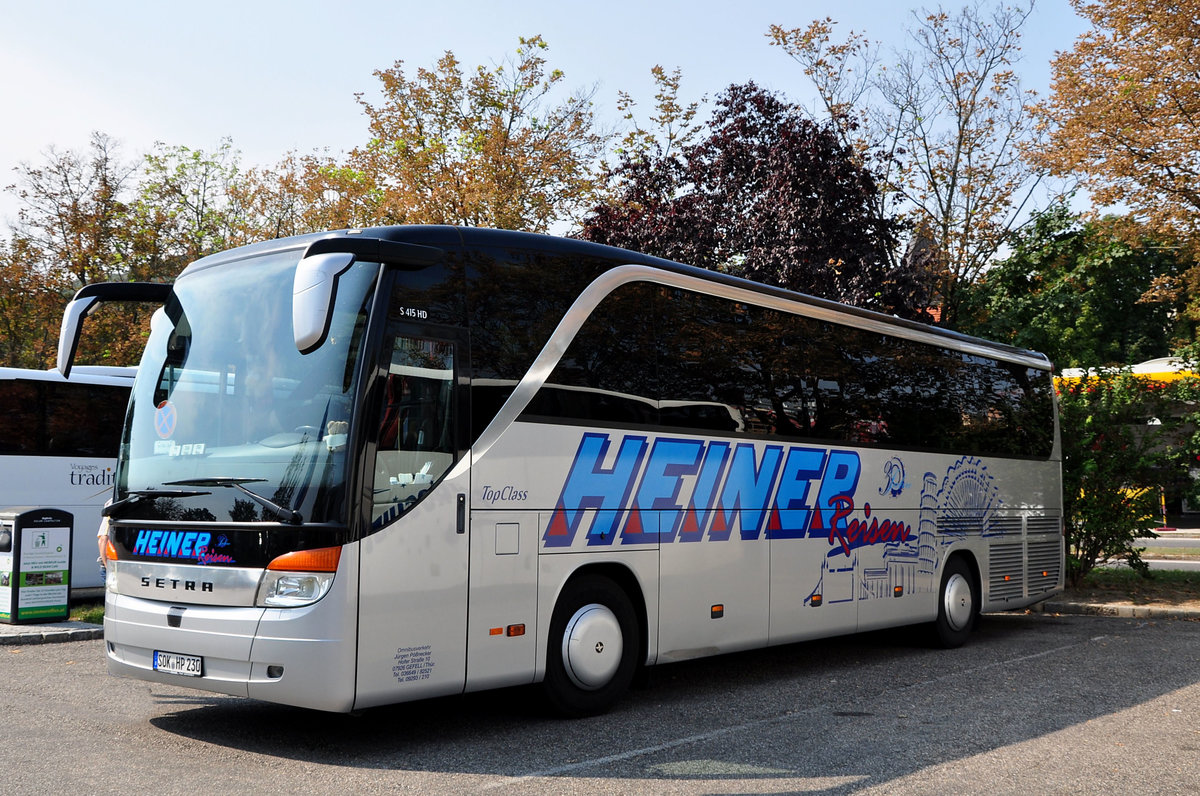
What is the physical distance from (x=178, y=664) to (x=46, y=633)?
6.03 meters

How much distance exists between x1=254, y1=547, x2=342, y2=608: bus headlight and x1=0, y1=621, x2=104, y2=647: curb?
6.69 metres

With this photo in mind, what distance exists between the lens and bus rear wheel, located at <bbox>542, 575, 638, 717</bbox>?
7.75 meters

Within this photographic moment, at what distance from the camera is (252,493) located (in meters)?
6.64

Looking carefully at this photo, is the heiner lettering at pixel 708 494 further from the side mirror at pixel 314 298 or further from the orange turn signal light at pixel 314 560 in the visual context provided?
the side mirror at pixel 314 298

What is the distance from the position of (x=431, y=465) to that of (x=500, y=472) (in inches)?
22.7

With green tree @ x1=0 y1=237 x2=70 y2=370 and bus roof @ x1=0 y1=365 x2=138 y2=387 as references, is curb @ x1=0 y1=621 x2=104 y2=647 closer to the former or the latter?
bus roof @ x1=0 y1=365 x2=138 y2=387

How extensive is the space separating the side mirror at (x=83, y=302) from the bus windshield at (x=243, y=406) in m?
0.67

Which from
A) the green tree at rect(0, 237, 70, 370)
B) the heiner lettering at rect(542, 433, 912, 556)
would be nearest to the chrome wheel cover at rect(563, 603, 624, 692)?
the heiner lettering at rect(542, 433, 912, 556)

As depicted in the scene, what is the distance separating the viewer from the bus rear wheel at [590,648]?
305 inches

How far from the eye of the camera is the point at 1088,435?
56.5 feet

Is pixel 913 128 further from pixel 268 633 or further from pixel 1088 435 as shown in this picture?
pixel 268 633

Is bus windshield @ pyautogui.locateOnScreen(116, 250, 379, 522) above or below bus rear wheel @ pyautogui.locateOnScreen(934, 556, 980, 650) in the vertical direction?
above

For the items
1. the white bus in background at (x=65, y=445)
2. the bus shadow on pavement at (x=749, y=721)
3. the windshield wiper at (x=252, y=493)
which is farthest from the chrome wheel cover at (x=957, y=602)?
the white bus in background at (x=65, y=445)

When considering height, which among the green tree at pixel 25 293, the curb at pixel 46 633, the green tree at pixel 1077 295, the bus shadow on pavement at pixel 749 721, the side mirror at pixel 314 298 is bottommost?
the curb at pixel 46 633
